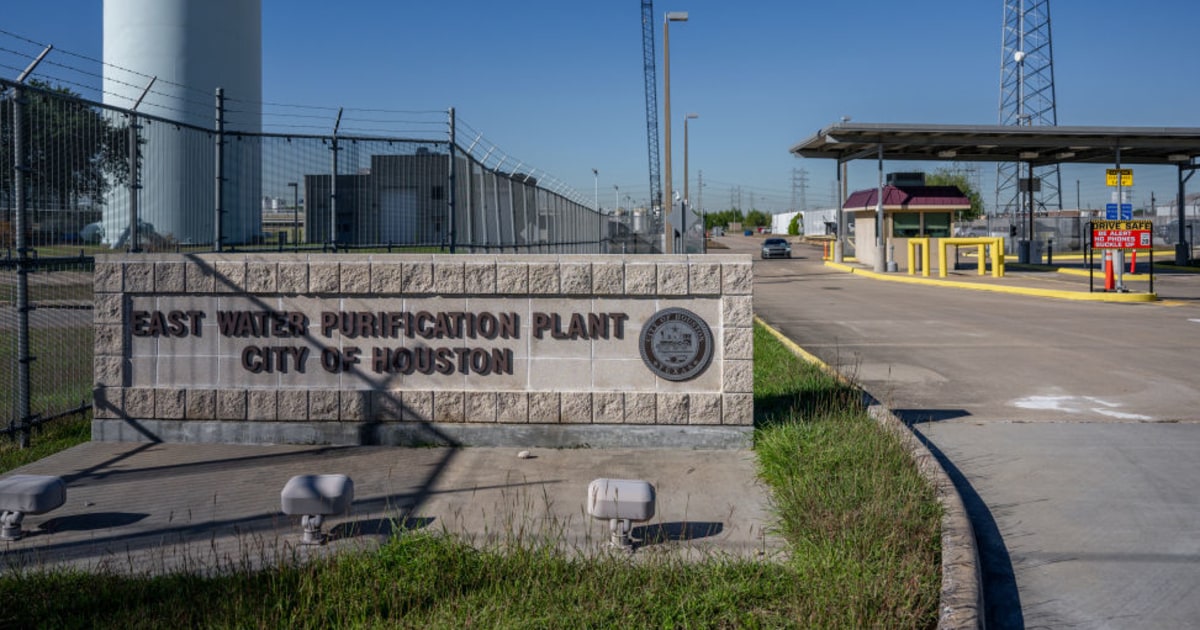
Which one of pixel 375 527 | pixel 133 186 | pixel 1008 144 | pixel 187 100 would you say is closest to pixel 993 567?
pixel 375 527

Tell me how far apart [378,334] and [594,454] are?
203cm

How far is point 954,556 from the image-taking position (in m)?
5.54

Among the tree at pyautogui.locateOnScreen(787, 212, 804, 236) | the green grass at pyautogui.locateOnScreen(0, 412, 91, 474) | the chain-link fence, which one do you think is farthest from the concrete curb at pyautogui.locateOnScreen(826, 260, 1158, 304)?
the tree at pyautogui.locateOnScreen(787, 212, 804, 236)

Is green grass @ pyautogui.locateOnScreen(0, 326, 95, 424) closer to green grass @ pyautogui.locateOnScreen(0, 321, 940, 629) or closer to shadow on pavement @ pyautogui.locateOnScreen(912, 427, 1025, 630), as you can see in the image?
green grass @ pyautogui.locateOnScreen(0, 321, 940, 629)

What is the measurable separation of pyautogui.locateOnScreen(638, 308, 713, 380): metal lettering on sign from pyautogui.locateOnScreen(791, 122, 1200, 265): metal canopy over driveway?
29.7 m

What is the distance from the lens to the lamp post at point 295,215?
12.8m

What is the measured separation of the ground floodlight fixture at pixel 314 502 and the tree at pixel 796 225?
6014 inches

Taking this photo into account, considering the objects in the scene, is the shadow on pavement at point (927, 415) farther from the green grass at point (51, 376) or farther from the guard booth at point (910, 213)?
the guard booth at point (910, 213)

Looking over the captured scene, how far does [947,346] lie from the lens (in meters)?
16.0

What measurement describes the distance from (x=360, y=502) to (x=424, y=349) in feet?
6.47

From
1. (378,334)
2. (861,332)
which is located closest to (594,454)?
(378,334)

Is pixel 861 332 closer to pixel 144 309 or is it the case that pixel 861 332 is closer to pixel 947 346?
pixel 947 346

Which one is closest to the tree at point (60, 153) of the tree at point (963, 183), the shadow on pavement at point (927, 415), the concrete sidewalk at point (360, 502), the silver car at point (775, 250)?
the concrete sidewalk at point (360, 502)

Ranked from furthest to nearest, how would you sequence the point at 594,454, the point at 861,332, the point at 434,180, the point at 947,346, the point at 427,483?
the point at 861,332 < the point at 947,346 < the point at 434,180 < the point at 594,454 < the point at 427,483
